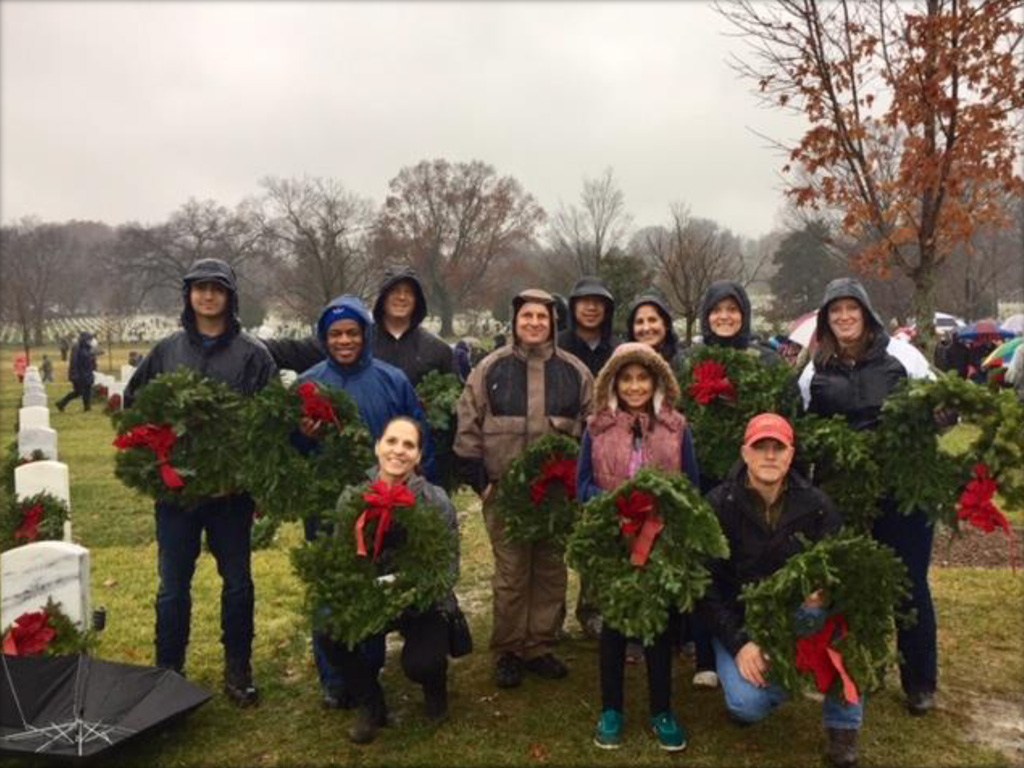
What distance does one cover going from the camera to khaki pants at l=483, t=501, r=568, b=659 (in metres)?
5.38

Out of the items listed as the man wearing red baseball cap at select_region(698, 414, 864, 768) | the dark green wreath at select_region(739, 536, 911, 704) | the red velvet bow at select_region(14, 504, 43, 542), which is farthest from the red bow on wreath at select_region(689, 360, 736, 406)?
the red velvet bow at select_region(14, 504, 43, 542)

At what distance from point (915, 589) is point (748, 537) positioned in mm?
1241

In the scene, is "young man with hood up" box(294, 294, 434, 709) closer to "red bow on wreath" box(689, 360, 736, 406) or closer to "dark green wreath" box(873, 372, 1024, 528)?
"red bow on wreath" box(689, 360, 736, 406)

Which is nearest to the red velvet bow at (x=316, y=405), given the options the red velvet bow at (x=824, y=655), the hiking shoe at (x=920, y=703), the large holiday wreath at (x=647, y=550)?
the large holiday wreath at (x=647, y=550)

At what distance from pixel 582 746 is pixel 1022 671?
3.32 meters

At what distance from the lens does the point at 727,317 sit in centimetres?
564

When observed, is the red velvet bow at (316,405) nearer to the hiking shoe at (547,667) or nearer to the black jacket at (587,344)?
the black jacket at (587,344)

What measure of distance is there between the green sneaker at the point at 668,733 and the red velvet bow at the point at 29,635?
3321mm

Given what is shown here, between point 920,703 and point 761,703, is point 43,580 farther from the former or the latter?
point 920,703

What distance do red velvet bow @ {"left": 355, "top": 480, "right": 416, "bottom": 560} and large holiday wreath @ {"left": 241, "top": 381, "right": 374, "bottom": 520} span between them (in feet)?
1.41

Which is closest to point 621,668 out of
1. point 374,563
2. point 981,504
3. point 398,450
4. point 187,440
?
point 374,563

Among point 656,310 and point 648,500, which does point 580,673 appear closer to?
point 648,500

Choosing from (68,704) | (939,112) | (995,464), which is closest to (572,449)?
(995,464)

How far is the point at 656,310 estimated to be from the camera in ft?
19.6
